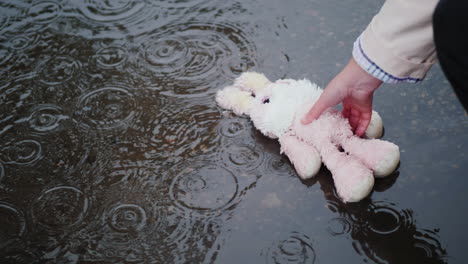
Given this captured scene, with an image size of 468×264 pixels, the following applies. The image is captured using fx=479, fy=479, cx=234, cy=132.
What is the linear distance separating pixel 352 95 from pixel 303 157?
10.6 inches

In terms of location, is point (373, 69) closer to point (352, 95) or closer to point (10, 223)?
point (352, 95)

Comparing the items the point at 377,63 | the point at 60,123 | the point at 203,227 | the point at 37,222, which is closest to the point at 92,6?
the point at 60,123

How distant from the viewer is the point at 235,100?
1957mm

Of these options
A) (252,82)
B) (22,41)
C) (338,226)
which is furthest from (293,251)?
(22,41)

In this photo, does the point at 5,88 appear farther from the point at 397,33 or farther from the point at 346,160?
the point at 397,33

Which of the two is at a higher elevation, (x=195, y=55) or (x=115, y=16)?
(x=115, y=16)

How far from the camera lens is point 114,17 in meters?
2.58

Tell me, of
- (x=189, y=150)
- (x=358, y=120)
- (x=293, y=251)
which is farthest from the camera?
(x=189, y=150)

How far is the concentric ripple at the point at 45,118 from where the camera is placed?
204cm

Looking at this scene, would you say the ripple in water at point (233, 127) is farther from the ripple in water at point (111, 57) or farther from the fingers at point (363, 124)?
the ripple in water at point (111, 57)

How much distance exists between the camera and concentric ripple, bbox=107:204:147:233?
166 cm

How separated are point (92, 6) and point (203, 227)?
1.61 metres

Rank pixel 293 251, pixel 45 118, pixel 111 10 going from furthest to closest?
1. pixel 111 10
2. pixel 45 118
3. pixel 293 251

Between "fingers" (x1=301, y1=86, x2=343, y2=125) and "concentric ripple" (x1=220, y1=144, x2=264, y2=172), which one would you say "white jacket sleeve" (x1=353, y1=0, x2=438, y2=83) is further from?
"concentric ripple" (x1=220, y1=144, x2=264, y2=172)
